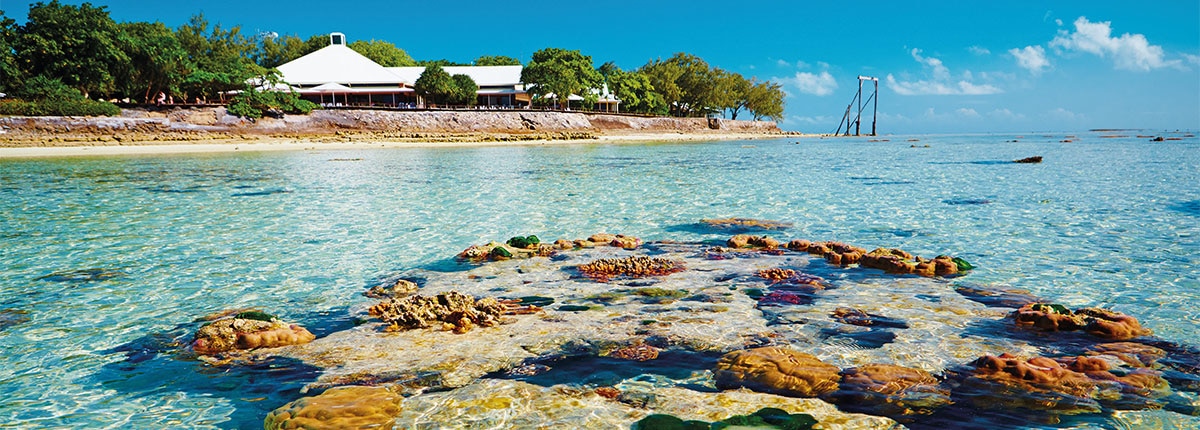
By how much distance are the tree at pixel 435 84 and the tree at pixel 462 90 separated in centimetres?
69

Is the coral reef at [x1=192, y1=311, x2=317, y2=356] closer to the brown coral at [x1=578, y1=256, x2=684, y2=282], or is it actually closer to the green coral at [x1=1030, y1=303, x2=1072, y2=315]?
the brown coral at [x1=578, y1=256, x2=684, y2=282]

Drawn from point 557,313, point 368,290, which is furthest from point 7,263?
point 557,313

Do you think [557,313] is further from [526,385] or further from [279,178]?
[279,178]

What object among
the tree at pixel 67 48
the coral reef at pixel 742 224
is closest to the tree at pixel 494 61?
the tree at pixel 67 48

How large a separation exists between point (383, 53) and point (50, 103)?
2208 inches

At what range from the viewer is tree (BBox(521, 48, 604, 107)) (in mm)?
64188

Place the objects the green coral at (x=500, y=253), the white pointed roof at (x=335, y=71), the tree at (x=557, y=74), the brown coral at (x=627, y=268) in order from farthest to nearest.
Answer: the tree at (x=557, y=74) < the white pointed roof at (x=335, y=71) < the green coral at (x=500, y=253) < the brown coral at (x=627, y=268)

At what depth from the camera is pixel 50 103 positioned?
3853cm

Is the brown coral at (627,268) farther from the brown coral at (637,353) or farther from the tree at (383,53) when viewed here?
the tree at (383,53)

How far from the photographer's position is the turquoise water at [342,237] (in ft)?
15.8

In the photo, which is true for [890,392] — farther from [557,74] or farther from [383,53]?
[383,53]

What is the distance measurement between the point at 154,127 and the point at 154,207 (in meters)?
33.7

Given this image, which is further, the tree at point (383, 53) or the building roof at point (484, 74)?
the tree at point (383, 53)

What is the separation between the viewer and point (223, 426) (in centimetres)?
396
